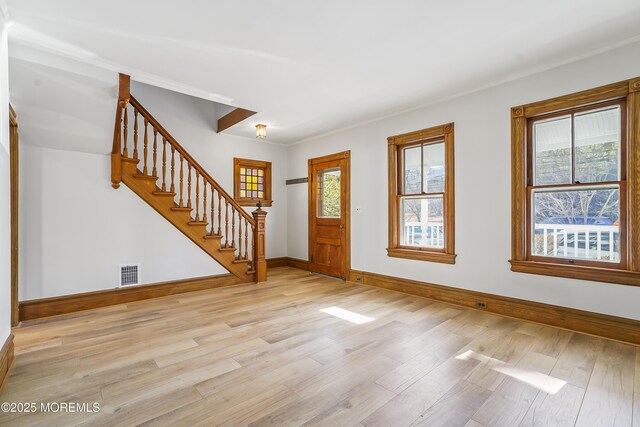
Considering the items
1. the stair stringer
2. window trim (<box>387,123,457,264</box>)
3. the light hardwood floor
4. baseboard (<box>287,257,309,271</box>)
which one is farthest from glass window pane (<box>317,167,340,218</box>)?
the light hardwood floor

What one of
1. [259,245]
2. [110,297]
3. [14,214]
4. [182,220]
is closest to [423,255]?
[259,245]

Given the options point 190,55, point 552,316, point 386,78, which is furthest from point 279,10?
point 552,316

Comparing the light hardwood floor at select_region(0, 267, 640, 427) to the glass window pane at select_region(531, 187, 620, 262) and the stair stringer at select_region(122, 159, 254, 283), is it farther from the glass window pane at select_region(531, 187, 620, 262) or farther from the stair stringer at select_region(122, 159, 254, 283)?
the stair stringer at select_region(122, 159, 254, 283)

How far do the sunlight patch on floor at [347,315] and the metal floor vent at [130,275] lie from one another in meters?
2.58

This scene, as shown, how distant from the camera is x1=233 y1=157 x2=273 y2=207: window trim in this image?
5930mm

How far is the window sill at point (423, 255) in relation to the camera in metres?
3.95

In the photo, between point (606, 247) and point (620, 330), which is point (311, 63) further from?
point (620, 330)

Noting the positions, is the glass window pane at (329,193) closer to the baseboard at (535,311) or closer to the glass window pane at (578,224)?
the baseboard at (535,311)

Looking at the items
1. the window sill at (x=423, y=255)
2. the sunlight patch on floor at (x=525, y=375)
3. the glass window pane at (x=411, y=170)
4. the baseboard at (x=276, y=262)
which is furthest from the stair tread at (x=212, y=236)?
the sunlight patch on floor at (x=525, y=375)

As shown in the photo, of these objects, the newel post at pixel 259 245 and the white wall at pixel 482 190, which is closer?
the white wall at pixel 482 190

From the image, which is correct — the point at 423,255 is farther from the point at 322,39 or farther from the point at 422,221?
the point at 322,39

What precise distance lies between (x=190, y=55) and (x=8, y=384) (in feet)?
9.78

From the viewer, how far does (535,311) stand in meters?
3.24

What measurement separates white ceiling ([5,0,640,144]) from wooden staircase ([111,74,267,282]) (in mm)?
757
